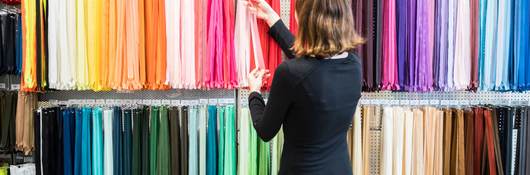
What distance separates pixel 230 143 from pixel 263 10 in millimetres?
798

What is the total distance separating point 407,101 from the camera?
275cm

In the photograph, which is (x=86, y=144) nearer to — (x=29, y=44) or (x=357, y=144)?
(x=29, y=44)

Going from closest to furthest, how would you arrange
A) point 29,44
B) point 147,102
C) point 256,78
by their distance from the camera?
point 256,78 → point 29,44 → point 147,102

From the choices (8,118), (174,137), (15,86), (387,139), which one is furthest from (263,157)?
(15,86)

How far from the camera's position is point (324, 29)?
161 centimetres

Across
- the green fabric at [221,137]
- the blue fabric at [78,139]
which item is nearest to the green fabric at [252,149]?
the green fabric at [221,137]

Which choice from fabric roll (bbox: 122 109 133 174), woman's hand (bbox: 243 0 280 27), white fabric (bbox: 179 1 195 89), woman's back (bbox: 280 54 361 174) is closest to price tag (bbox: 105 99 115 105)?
fabric roll (bbox: 122 109 133 174)

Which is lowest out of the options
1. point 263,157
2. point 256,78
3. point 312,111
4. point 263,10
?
point 263,157

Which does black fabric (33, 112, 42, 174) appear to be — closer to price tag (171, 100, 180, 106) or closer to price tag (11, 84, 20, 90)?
price tag (11, 84, 20, 90)

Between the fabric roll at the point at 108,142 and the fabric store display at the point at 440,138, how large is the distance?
1451 millimetres

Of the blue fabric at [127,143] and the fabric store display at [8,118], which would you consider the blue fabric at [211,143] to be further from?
the fabric store display at [8,118]

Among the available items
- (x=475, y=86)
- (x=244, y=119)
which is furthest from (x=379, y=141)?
(x=244, y=119)

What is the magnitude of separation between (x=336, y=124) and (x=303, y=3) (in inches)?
20.2

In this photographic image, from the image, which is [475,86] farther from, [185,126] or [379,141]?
[185,126]
